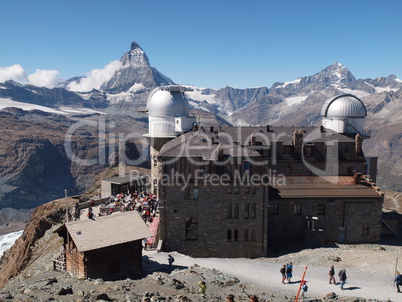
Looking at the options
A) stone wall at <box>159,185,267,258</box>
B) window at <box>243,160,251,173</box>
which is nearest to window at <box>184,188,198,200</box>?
stone wall at <box>159,185,267,258</box>

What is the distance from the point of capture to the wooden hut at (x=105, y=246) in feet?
106

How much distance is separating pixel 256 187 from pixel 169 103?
23.2m

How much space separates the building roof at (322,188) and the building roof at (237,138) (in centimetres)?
653

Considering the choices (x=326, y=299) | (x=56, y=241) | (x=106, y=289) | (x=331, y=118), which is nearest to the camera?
(x=106, y=289)

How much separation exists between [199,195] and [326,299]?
18.0 m

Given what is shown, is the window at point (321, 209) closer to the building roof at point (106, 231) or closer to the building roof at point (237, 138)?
A: the building roof at point (237, 138)

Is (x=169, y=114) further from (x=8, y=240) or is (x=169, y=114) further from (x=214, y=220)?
(x=8, y=240)

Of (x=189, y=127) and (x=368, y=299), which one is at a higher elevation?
(x=189, y=127)

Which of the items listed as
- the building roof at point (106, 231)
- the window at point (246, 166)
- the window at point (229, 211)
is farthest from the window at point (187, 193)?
the building roof at point (106, 231)

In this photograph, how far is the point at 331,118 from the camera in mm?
63062

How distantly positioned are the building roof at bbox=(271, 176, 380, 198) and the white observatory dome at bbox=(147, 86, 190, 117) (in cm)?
1946

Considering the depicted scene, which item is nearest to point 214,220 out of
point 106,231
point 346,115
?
point 106,231

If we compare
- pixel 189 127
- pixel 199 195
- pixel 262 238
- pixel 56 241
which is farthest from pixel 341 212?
pixel 56 241

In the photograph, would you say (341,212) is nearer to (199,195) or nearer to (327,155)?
(327,155)
